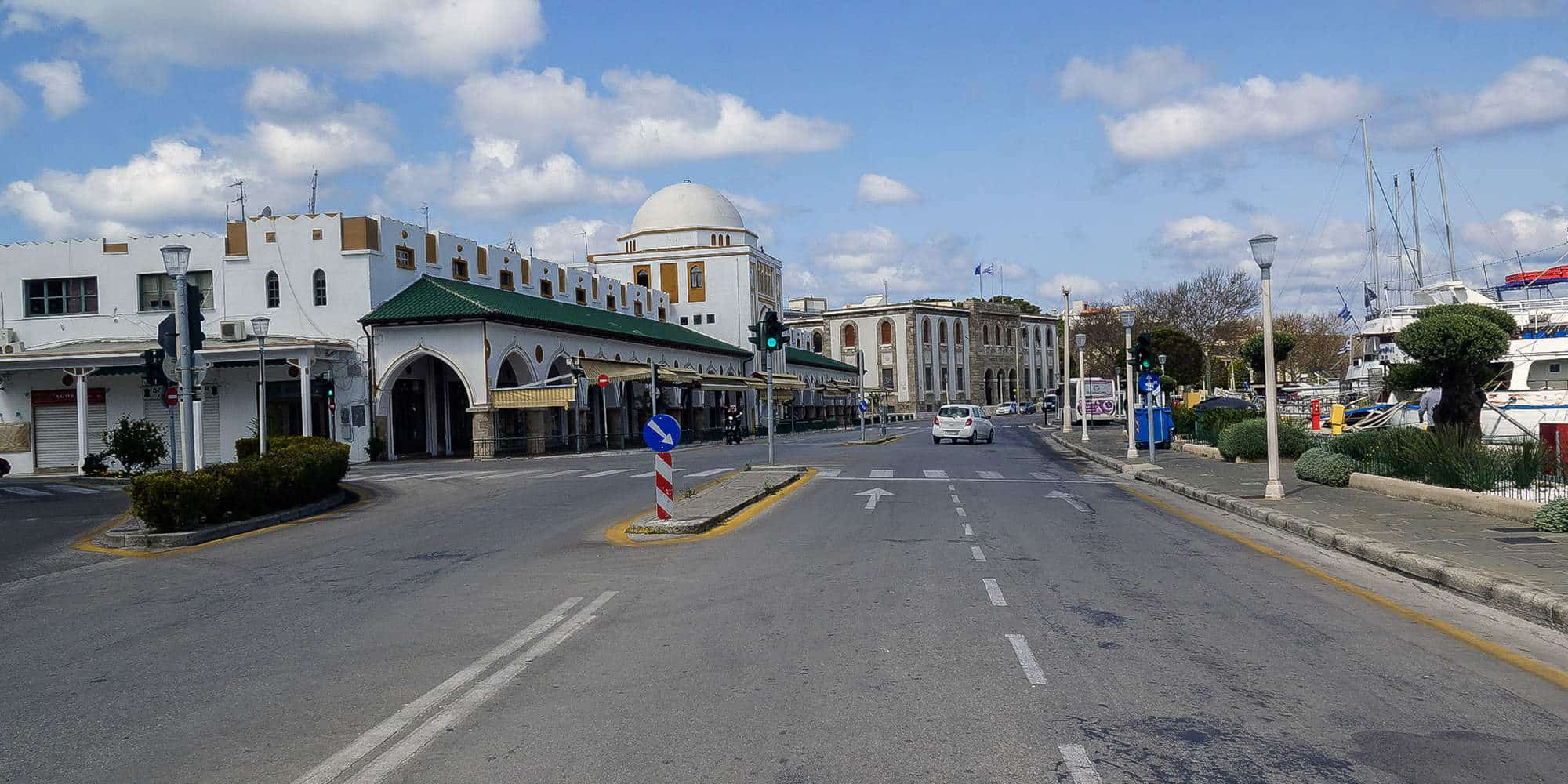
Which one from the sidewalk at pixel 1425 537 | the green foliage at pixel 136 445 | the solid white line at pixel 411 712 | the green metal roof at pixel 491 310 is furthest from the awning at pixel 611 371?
the solid white line at pixel 411 712

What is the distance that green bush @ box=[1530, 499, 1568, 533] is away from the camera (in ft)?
39.7

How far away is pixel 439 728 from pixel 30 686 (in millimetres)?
3251

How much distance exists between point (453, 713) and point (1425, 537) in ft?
35.6

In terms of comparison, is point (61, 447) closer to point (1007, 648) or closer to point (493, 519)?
point (493, 519)

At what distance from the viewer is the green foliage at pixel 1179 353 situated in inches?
2308

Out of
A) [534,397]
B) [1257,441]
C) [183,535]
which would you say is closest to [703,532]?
[183,535]

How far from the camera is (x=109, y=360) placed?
144 ft

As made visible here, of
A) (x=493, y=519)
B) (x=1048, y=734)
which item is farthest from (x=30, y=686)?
(x=493, y=519)

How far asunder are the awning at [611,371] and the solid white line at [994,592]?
40.8 meters

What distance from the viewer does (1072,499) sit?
2000cm

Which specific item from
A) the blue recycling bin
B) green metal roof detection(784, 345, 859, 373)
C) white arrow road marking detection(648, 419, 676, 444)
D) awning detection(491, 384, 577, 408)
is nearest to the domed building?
green metal roof detection(784, 345, 859, 373)

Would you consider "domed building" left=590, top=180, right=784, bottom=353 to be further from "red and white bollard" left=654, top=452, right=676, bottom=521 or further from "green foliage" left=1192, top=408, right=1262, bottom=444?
"red and white bollard" left=654, top=452, right=676, bottom=521

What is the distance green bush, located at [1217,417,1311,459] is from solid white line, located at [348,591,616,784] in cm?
2153

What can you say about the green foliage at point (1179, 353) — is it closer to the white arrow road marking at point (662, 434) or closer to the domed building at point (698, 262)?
the domed building at point (698, 262)
